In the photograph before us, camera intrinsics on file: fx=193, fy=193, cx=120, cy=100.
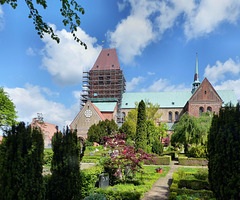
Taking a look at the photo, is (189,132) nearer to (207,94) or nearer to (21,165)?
(21,165)

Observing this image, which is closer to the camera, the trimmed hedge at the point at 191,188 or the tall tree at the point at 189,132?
the trimmed hedge at the point at 191,188

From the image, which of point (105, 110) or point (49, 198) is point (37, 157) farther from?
point (105, 110)

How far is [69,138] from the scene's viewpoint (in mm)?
7266

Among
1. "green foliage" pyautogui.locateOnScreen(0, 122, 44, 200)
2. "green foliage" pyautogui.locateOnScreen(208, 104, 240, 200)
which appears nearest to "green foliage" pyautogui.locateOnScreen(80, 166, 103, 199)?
"green foliage" pyautogui.locateOnScreen(0, 122, 44, 200)

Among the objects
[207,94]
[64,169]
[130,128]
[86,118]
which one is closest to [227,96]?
[207,94]

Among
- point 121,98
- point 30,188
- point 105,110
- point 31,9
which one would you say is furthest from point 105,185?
point 121,98

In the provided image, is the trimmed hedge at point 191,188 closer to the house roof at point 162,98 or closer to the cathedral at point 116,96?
the cathedral at point 116,96

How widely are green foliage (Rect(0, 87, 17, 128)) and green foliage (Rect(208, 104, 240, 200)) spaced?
31.3 m

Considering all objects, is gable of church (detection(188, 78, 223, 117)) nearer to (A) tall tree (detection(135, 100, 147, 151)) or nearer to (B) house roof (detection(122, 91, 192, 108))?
(B) house roof (detection(122, 91, 192, 108))

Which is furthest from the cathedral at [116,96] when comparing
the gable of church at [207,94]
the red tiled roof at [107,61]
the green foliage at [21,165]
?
the green foliage at [21,165]

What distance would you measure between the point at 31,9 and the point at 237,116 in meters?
6.93

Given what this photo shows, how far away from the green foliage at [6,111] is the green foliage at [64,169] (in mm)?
27316

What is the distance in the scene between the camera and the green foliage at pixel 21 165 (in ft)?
17.5

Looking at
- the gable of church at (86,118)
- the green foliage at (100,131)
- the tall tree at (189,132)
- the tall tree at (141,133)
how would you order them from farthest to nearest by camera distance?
the gable of church at (86,118) → the green foliage at (100,131) → the tall tree at (189,132) → the tall tree at (141,133)
